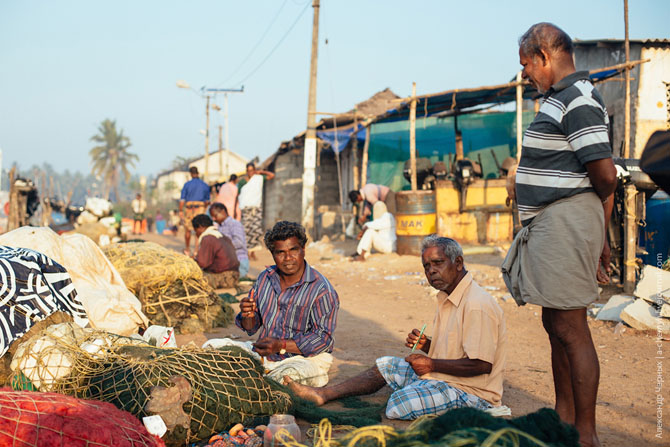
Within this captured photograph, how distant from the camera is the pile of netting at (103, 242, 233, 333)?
20.1ft

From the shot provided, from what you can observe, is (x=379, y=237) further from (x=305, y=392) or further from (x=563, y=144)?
(x=563, y=144)

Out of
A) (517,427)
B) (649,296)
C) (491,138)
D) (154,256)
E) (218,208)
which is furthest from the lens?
(491,138)

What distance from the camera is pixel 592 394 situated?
2635 millimetres

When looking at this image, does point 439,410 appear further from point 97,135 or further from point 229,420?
point 97,135

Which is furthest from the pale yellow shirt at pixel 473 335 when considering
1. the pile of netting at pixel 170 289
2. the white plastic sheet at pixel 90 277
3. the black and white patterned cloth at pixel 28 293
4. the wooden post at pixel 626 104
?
the wooden post at pixel 626 104

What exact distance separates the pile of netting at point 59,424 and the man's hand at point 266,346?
1.12 metres

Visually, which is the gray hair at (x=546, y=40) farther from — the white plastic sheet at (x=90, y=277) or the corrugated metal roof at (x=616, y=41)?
the corrugated metal roof at (x=616, y=41)

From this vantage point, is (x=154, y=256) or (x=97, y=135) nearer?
(x=154, y=256)

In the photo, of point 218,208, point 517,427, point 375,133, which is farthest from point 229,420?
point 375,133

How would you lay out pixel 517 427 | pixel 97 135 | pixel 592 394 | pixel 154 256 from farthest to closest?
pixel 97 135 → pixel 154 256 → pixel 592 394 → pixel 517 427

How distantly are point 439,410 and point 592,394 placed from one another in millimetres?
908

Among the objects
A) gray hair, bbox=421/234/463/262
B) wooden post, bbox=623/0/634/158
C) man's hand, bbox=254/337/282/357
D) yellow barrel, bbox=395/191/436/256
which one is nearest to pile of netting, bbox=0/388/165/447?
man's hand, bbox=254/337/282/357

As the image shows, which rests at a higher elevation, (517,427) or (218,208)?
(218,208)

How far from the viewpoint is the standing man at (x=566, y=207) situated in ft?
8.73
